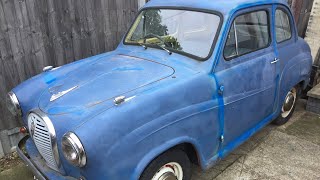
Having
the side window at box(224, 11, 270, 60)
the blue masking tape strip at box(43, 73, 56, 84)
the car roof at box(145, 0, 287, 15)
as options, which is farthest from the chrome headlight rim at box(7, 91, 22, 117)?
the side window at box(224, 11, 270, 60)

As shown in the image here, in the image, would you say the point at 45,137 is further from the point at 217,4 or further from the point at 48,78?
the point at 217,4

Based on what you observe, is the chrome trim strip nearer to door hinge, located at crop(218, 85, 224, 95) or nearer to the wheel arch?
the wheel arch

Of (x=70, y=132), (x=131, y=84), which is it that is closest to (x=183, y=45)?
(x=131, y=84)

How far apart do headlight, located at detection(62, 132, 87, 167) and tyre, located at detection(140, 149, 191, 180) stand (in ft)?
1.79

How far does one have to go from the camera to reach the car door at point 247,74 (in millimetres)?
2957

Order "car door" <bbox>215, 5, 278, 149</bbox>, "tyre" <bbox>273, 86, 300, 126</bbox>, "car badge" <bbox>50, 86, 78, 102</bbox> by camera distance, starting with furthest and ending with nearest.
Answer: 1. "tyre" <bbox>273, 86, 300, 126</bbox>
2. "car door" <bbox>215, 5, 278, 149</bbox>
3. "car badge" <bbox>50, 86, 78, 102</bbox>

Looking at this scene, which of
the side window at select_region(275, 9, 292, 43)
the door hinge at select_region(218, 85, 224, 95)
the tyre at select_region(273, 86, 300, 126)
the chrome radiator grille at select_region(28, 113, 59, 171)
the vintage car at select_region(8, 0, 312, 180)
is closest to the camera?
the vintage car at select_region(8, 0, 312, 180)

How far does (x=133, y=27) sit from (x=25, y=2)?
Answer: 132cm

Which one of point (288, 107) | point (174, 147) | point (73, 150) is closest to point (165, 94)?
point (174, 147)

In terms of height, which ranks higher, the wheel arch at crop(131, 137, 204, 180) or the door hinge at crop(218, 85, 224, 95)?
the door hinge at crop(218, 85, 224, 95)

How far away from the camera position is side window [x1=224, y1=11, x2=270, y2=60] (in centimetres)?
303

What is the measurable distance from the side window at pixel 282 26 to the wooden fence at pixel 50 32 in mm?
2081

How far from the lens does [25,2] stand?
11.7 feet

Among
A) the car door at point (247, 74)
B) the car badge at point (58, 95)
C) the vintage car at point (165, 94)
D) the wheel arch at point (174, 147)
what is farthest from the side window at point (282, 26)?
the car badge at point (58, 95)
